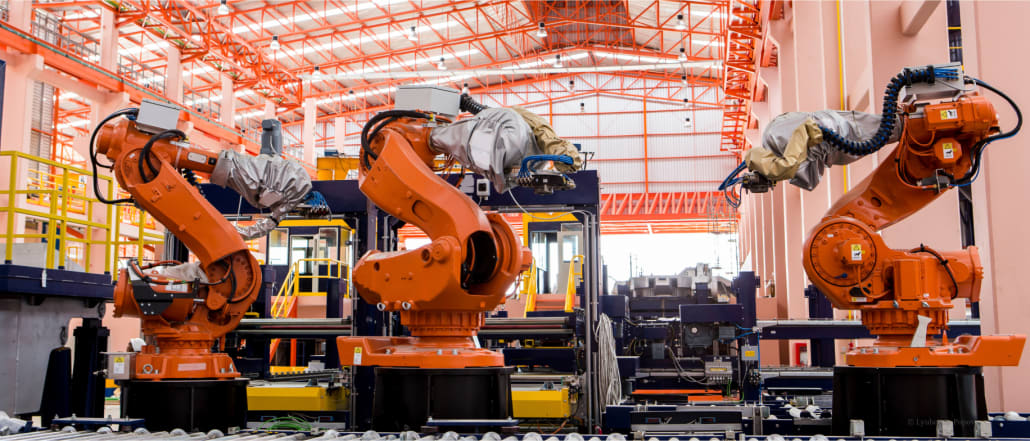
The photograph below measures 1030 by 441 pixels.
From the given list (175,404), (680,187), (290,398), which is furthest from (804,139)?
(680,187)

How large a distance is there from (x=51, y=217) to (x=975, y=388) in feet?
26.1

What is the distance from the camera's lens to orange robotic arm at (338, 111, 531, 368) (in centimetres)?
555

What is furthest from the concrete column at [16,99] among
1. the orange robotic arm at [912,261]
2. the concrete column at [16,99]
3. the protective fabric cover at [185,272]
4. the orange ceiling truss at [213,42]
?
the orange robotic arm at [912,261]

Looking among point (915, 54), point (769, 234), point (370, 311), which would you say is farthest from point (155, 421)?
point (769, 234)

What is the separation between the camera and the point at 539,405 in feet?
26.0

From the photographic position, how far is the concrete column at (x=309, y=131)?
99.5 ft

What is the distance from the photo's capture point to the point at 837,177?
13.3m

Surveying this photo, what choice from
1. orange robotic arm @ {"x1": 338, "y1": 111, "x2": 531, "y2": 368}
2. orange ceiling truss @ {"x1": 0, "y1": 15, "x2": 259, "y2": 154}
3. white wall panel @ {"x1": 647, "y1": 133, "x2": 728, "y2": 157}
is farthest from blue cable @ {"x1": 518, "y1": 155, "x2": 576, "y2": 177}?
white wall panel @ {"x1": 647, "y1": 133, "x2": 728, "y2": 157}

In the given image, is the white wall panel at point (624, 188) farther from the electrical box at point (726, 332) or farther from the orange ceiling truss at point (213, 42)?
the electrical box at point (726, 332)

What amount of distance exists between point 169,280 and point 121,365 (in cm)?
73

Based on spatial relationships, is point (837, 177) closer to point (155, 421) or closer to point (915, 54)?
point (915, 54)

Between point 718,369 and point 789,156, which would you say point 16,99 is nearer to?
point 718,369

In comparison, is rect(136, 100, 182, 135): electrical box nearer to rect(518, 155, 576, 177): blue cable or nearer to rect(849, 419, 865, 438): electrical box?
rect(518, 155, 576, 177): blue cable

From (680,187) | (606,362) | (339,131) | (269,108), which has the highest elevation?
(269,108)
